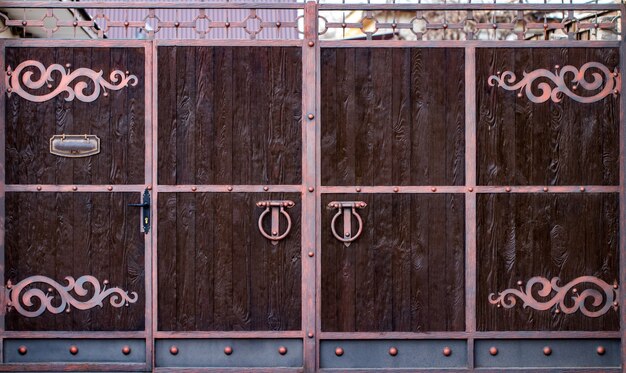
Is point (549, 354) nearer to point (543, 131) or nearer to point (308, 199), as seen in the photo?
point (543, 131)

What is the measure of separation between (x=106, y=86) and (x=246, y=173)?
0.98m

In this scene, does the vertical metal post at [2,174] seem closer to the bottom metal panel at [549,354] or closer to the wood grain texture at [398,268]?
the wood grain texture at [398,268]

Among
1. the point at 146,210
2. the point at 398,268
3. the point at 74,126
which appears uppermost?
the point at 74,126

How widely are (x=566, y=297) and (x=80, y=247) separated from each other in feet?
9.50

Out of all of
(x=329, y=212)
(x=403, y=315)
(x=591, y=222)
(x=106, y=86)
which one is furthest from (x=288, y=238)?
(x=591, y=222)

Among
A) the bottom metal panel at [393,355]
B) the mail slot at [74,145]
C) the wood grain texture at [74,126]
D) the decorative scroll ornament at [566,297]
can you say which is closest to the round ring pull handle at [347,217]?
the bottom metal panel at [393,355]

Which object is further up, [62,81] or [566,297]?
[62,81]

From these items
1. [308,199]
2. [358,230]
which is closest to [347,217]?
[358,230]

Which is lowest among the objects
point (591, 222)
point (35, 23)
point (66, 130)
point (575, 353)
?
point (575, 353)

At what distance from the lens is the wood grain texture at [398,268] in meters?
4.19

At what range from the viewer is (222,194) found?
4.18 m

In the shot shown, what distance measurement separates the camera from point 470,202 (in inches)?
164

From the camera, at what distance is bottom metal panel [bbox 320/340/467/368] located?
420 centimetres

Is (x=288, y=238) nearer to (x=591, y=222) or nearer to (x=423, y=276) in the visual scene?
(x=423, y=276)
